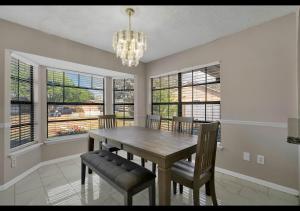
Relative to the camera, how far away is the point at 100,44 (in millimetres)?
2730

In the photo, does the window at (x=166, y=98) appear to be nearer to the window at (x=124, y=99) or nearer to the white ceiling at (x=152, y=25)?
the window at (x=124, y=99)

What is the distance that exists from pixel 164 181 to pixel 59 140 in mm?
2553

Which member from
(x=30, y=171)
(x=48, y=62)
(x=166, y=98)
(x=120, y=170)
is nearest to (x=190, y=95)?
(x=166, y=98)

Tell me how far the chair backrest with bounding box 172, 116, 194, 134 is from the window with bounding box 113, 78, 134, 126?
171cm

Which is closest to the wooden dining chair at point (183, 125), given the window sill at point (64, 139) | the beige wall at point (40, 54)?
the beige wall at point (40, 54)

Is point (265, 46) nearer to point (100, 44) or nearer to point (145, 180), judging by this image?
point (145, 180)

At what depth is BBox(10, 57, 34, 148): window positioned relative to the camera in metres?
2.17

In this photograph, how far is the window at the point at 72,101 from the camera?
291cm

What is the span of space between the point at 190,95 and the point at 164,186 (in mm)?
2202

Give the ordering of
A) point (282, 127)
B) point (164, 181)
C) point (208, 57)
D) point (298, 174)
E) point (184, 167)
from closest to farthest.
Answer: point (164, 181) → point (184, 167) → point (298, 174) → point (282, 127) → point (208, 57)

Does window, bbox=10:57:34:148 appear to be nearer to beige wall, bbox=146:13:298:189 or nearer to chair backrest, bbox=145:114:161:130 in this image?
chair backrest, bbox=145:114:161:130

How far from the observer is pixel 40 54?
2.25m

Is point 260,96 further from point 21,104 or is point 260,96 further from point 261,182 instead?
point 21,104
